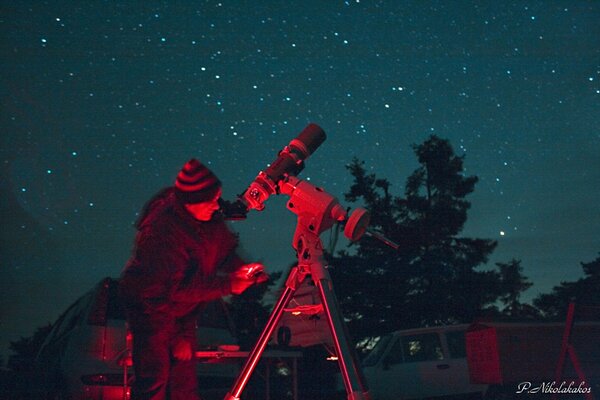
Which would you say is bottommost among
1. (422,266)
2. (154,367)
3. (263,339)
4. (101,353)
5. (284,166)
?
(154,367)

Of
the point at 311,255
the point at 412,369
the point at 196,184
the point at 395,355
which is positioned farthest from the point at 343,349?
the point at 395,355

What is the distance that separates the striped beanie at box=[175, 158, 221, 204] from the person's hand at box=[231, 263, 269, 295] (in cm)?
41

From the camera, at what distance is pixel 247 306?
2347 centimetres

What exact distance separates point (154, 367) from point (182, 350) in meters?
0.19

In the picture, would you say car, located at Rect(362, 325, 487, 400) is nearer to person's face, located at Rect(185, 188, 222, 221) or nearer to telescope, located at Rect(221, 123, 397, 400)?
telescope, located at Rect(221, 123, 397, 400)

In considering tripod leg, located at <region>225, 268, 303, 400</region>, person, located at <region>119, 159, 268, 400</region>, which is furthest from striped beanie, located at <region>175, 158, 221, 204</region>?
tripod leg, located at <region>225, 268, 303, 400</region>

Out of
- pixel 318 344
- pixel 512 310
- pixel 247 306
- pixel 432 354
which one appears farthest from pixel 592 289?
pixel 318 344

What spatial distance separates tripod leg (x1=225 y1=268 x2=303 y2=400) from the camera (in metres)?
3.63

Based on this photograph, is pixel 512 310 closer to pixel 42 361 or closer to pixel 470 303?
pixel 470 303

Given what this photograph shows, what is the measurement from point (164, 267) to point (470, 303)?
20.1 m

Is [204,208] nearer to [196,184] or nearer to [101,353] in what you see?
[196,184]

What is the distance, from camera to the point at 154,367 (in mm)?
3072
